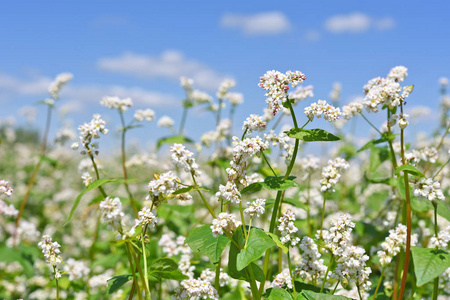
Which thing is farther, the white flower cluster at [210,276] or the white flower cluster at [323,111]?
the white flower cluster at [210,276]

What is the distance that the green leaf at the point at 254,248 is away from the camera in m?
2.06

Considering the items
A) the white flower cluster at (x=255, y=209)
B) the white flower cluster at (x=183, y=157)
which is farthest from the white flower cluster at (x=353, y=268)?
the white flower cluster at (x=183, y=157)

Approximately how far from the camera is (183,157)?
7.54 feet

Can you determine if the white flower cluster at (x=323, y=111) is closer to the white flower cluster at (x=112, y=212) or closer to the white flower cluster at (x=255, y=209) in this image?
the white flower cluster at (x=255, y=209)

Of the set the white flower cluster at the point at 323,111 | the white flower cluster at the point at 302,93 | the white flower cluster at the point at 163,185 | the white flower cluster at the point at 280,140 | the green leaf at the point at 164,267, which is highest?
the white flower cluster at the point at 302,93

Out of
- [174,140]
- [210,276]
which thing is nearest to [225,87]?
[174,140]

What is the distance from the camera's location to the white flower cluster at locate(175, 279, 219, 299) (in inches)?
102

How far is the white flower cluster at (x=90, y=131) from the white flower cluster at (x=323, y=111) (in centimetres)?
131

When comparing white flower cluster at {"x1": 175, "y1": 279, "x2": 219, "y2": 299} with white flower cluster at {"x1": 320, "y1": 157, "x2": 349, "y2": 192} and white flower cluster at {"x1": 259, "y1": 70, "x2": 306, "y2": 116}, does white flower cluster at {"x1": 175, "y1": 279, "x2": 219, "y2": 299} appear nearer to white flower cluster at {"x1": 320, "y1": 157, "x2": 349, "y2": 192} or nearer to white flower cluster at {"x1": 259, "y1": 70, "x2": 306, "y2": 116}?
white flower cluster at {"x1": 320, "y1": 157, "x2": 349, "y2": 192}

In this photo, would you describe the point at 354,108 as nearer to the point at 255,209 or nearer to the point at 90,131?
the point at 255,209

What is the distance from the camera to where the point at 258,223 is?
6742mm

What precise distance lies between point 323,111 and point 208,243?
1041 mm

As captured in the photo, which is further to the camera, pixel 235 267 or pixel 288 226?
pixel 288 226

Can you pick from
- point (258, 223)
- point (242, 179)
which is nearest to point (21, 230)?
point (258, 223)
